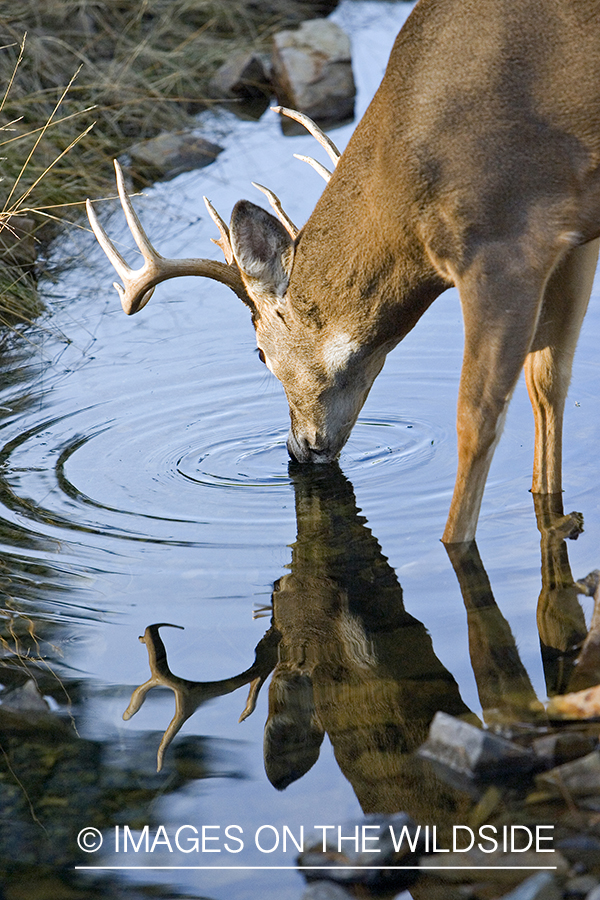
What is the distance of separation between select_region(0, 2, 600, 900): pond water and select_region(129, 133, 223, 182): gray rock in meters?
3.23

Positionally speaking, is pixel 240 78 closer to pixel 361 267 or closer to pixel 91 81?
pixel 91 81

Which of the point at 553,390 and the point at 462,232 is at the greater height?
the point at 462,232

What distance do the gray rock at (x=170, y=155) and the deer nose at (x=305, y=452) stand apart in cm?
504

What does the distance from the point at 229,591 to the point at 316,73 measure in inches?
322

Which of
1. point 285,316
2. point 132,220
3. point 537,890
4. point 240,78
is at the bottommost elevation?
point 537,890

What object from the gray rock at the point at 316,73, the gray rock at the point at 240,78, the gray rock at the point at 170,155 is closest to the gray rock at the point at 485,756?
the gray rock at the point at 170,155

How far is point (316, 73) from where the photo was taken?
37.1 ft

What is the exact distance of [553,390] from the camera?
15.2 ft

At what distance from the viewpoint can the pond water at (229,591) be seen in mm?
3051

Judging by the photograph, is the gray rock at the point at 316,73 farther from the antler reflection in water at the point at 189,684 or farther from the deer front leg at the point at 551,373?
the antler reflection in water at the point at 189,684

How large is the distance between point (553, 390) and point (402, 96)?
1.29m

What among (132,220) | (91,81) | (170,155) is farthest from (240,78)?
(132,220)

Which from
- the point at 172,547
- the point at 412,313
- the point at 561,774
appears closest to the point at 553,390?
the point at 412,313

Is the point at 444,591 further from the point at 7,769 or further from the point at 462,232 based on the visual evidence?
the point at 7,769
